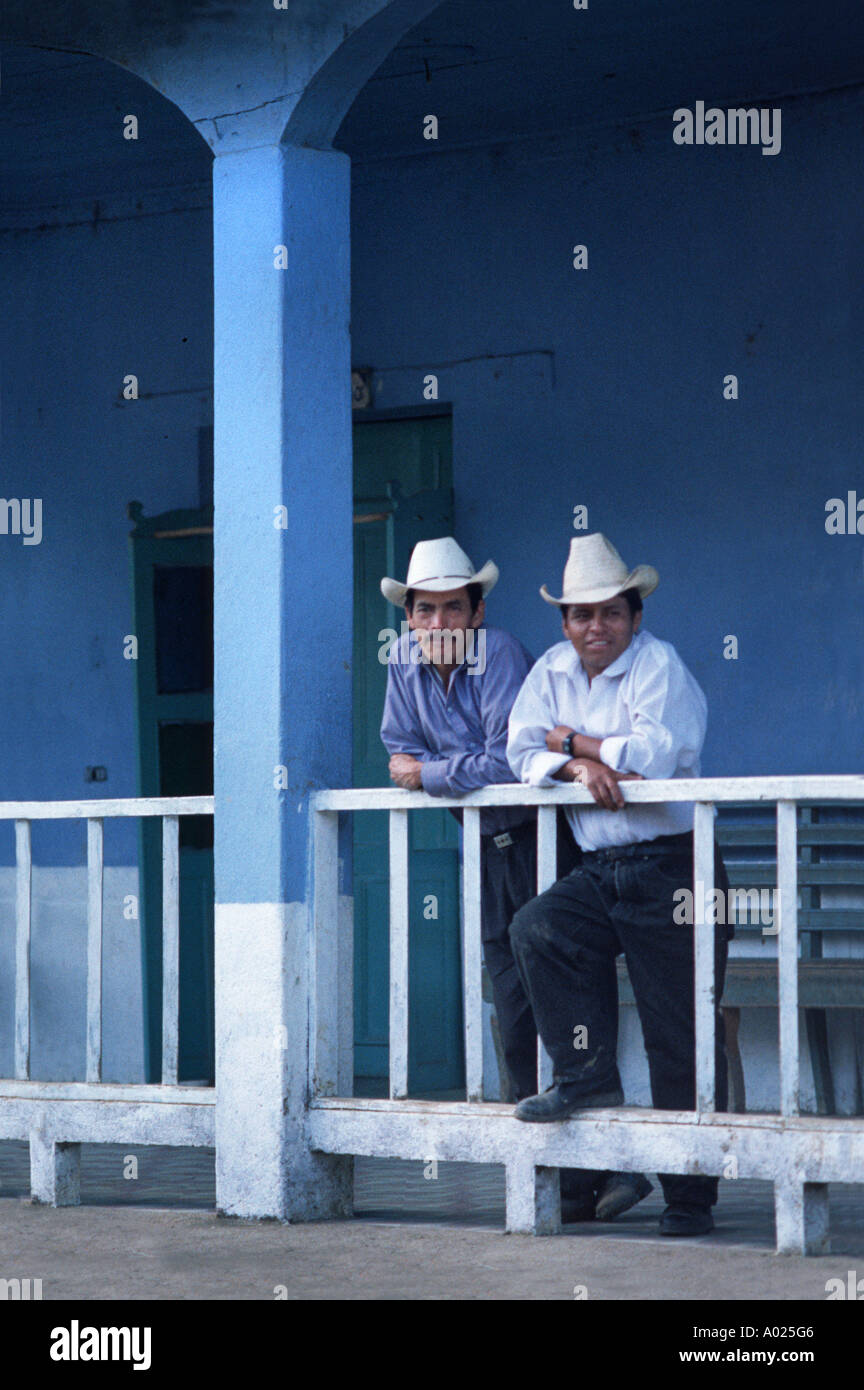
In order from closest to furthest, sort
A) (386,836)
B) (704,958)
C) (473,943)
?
1. (704,958)
2. (473,943)
3. (386,836)

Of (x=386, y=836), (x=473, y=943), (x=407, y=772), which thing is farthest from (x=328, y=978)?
(x=386, y=836)

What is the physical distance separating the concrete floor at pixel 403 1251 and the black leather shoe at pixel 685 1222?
0.04m

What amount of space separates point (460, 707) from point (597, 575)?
643 millimetres

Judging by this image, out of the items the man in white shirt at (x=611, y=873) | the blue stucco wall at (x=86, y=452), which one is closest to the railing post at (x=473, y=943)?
the man in white shirt at (x=611, y=873)

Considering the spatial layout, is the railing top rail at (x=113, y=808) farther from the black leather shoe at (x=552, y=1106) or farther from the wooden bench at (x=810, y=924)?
the wooden bench at (x=810, y=924)

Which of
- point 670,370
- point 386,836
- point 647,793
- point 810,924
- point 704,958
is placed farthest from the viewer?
point 386,836

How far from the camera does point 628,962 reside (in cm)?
597

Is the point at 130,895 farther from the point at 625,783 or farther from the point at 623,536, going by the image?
the point at 625,783

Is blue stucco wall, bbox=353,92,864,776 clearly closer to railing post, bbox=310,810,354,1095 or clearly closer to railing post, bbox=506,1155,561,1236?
railing post, bbox=310,810,354,1095

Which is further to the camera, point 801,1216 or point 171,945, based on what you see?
point 171,945

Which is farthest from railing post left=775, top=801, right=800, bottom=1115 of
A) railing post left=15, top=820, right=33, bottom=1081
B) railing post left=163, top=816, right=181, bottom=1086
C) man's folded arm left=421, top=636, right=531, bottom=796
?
railing post left=15, top=820, right=33, bottom=1081

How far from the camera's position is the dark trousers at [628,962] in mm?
5867

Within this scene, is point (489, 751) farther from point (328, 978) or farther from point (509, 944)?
point (328, 978)
